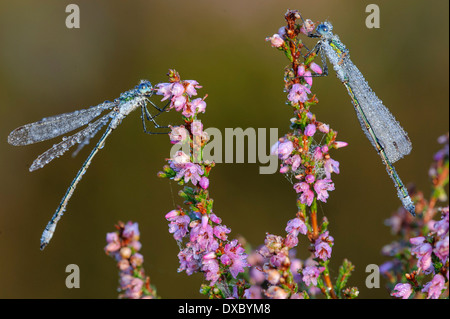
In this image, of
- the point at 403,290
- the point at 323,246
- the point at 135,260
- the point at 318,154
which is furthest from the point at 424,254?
the point at 135,260

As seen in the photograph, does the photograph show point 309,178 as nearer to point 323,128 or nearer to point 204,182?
point 323,128

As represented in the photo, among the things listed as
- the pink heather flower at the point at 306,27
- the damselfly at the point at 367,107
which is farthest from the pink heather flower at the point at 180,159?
the damselfly at the point at 367,107

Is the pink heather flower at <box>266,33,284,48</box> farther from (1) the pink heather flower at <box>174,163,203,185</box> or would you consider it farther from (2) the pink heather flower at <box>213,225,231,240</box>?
(2) the pink heather flower at <box>213,225,231,240</box>

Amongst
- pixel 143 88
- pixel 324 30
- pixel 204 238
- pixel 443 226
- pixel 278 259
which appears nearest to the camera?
pixel 443 226

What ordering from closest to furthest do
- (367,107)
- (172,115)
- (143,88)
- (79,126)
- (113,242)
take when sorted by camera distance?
(113,242) < (367,107) < (143,88) < (79,126) < (172,115)

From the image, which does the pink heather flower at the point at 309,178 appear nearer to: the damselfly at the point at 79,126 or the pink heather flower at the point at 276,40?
the pink heather flower at the point at 276,40

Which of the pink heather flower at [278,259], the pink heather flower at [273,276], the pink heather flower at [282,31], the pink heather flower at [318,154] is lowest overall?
the pink heather flower at [273,276]
